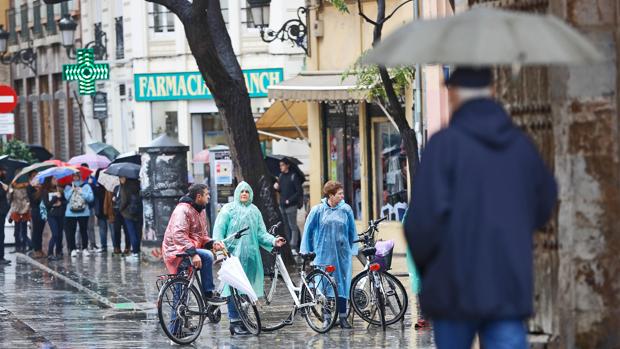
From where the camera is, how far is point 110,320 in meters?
18.2

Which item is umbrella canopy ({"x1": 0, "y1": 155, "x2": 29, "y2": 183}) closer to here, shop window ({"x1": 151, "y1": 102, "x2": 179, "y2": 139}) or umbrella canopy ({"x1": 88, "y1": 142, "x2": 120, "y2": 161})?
umbrella canopy ({"x1": 88, "y1": 142, "x2": 120, "y2": 161})

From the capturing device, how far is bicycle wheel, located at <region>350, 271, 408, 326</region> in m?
16.8

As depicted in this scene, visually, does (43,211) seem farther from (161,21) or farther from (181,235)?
(161,21)

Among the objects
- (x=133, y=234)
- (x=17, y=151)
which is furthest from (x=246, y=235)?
(x=17, y=151)

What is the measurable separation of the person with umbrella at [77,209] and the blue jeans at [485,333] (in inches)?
902

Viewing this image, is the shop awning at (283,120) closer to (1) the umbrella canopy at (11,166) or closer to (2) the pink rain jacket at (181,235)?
(1) the umbrella canopy at (11,166)

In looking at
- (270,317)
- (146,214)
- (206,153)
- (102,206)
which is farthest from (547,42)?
(206,153)

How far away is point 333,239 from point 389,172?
39.5ft

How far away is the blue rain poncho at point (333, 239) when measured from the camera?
55.0 ft

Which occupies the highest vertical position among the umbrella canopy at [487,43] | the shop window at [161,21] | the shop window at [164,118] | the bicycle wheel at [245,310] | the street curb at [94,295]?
the shop window at [161,21]

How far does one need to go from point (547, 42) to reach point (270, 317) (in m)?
11.3

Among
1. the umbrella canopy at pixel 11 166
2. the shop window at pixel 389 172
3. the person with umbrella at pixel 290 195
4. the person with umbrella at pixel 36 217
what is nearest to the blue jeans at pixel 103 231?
the person with umbrella at pixel 36 217

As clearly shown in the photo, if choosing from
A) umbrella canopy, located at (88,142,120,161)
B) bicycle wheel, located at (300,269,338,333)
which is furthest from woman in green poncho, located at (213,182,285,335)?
umbrella canopy, located at (88,142,120,161)

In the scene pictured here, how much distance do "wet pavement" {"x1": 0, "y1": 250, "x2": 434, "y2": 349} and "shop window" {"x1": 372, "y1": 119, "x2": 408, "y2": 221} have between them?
173 inches
